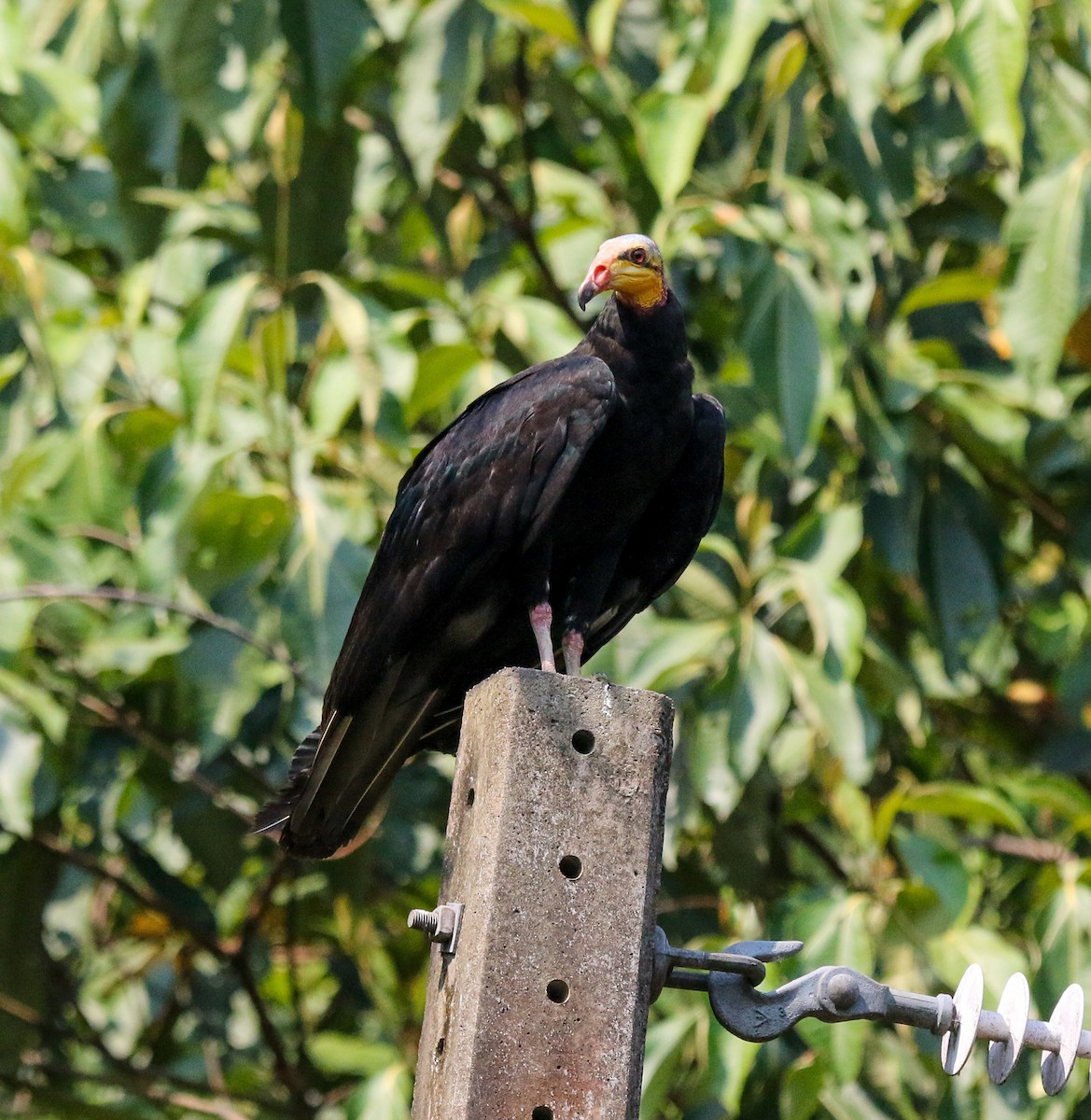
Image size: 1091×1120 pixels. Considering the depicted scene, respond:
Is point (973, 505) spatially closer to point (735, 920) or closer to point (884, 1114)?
point (735, 920)

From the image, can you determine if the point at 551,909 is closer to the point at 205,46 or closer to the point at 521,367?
the point at 205,46

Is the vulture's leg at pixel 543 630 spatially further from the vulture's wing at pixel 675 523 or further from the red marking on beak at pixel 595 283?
the red marking on beak at pixel 595 283

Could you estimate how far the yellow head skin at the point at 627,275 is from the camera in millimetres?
3412

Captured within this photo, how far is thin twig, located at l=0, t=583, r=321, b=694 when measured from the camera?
13.2 ft

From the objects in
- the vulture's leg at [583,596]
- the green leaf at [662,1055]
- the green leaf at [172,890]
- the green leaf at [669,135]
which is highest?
the green leaf at [669,135]

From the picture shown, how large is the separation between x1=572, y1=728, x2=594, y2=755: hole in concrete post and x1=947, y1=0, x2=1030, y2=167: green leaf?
2176 mm

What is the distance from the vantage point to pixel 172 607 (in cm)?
405

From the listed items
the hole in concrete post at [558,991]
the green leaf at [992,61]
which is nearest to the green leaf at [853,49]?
the green leaf at [992,61]

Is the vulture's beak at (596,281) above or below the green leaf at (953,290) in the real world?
below

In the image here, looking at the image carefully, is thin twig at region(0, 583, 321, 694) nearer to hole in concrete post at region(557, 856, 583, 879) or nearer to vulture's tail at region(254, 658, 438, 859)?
vulture's tail at region(254, 658, 438, 859)

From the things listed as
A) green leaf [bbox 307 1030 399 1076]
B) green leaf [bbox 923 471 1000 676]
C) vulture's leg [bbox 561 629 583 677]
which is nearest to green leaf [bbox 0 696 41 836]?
green leaf [bbox 307 1030 399 1076]

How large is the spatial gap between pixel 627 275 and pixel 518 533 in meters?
0.57

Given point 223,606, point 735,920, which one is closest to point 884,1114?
point 735,920

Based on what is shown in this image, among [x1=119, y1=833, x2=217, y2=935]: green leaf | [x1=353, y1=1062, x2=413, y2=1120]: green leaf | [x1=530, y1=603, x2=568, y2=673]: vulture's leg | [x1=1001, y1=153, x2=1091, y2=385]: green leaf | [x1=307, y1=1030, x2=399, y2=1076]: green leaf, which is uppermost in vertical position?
[x1=1001, y1=153, x2=1091, y2=385]: green leaf
